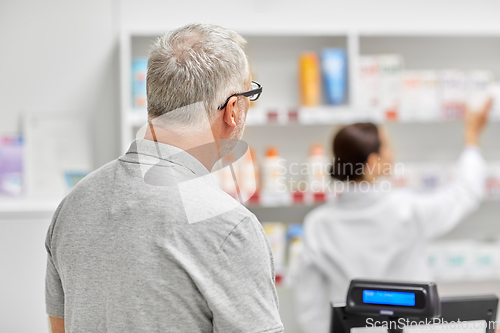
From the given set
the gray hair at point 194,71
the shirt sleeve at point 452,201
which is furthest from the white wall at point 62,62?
the gray hair at point 194,71

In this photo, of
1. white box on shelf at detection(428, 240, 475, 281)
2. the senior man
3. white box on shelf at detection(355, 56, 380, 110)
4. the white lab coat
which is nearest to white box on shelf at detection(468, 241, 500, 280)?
white box on shelf at detection(428, 240, 475, 281)

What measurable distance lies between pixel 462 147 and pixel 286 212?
3.74ft

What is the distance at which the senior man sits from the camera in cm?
82

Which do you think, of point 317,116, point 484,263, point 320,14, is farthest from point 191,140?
point 484,263

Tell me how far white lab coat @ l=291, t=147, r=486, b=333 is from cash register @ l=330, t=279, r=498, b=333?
2.47 feet

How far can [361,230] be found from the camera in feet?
6.20

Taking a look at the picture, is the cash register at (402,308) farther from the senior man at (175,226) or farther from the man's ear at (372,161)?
the man's ear at (372,161)

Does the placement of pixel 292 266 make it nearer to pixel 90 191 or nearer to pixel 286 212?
pixel 286 212

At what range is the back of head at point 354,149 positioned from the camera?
1.90 meters

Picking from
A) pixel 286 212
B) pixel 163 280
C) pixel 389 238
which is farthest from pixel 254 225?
pixel 286 212

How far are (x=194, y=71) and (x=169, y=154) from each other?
6.1 inches

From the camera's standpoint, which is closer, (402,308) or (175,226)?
(175,226)

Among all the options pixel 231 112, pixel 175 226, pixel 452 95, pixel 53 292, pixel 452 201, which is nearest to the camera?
pixel 175 226

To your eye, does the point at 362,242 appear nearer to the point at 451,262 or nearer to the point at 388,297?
the point at 388,297
